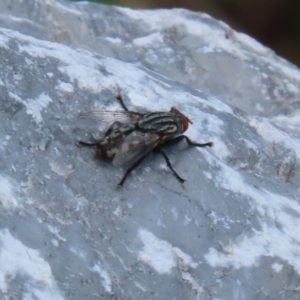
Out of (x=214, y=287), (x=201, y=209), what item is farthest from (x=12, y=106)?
(x=214, y=287)

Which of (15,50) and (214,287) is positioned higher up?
(15,50)

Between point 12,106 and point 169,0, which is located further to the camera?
point 169,0

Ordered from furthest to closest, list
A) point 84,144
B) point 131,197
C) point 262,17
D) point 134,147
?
point 262,17
point 134,147
point 84,144
point 131,197


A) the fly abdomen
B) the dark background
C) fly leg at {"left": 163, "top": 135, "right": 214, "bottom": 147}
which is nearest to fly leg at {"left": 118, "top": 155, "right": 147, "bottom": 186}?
the fly abdomen

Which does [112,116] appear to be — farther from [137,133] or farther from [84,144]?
[84,144]

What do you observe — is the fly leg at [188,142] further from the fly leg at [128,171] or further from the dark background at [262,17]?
the dark background at [262,17]

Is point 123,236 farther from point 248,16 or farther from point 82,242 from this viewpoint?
point 248,16

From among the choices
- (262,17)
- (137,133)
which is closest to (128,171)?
(137,133)
